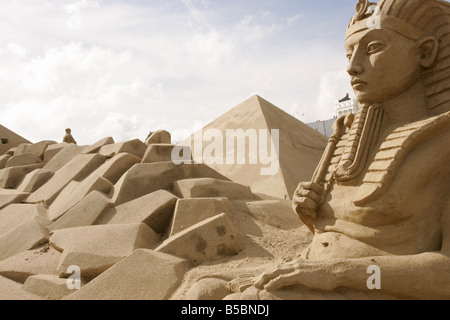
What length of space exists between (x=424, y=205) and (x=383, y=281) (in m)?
0.40

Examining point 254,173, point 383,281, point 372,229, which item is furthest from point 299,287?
point 254,173

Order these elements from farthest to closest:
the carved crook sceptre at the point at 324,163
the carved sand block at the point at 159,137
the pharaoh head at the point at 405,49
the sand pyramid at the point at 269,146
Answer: the sand pyramid at the point at 269,146 < the carved sand block at the point at 159,137 < the carved crook sceptre at the point at 324,163 < the pharaoh head at the point at 405,49

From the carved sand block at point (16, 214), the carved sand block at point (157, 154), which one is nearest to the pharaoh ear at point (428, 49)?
the carved sand block at point (157, 154)

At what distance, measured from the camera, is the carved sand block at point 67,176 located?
14.8 feet

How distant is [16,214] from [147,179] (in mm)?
1415

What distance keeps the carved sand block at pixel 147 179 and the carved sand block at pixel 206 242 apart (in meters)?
1.04

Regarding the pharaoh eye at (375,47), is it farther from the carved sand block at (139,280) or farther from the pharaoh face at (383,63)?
the carved sand block at (139,280)

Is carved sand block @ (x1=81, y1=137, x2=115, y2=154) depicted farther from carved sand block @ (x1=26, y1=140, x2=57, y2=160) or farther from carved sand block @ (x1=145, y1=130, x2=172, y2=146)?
carved sand block @ (x1=26, y1=140, x2=57, y2=160)

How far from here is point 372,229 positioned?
1919 millimetres

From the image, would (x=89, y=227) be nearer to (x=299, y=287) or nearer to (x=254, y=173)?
(x=299, y=287)

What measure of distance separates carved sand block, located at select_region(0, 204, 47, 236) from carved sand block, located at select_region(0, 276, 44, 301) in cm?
115

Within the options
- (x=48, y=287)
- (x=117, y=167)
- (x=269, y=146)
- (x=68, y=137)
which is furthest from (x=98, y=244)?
(x=68, y=137)

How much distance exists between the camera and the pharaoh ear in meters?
2.06
